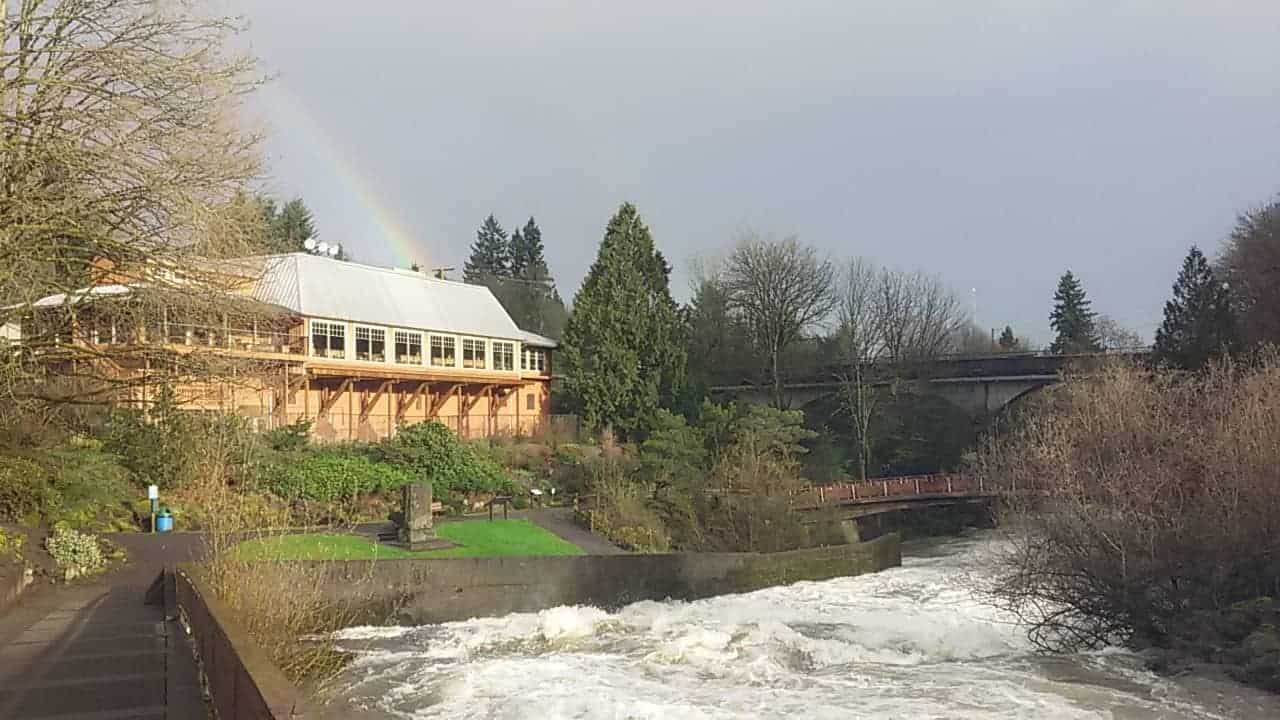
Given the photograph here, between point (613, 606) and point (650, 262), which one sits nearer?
point (613, 606)

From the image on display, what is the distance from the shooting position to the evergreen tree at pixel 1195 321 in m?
40.0

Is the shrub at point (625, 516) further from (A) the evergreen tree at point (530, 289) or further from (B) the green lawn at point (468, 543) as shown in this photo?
(A) the evergreen tree at point (530, 289)

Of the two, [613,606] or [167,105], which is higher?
[167,105]

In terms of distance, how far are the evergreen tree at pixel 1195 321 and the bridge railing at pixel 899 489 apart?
9298mm

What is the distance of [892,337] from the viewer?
55031 millimetres

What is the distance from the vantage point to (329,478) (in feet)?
96.3

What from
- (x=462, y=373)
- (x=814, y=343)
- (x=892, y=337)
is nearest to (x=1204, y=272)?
(x=892, y=337)

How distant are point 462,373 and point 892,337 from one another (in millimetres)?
23340

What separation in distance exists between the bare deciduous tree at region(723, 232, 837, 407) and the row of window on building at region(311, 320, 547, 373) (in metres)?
12.1

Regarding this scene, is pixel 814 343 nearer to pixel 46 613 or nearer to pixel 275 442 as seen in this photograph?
pixel 275 442

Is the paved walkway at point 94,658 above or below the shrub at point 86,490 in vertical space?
below

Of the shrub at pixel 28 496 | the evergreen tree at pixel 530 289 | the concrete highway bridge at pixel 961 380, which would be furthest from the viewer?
the evergreen tree at pixel 530 289

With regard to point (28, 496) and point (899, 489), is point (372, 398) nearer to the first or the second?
point (899, 489)

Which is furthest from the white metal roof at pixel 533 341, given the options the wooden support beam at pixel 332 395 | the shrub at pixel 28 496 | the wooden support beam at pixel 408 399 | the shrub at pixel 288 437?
the shrub at pixel 28 496
